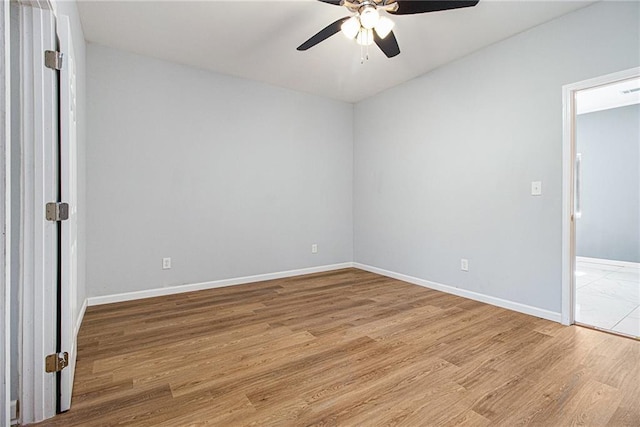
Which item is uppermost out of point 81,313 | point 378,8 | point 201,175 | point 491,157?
point 378,8

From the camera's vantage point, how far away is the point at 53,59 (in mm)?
1541

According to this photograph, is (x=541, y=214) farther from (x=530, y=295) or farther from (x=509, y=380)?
(x=509, y=380)

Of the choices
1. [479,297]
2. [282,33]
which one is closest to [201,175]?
[282,33]

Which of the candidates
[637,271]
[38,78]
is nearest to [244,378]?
[38,78]

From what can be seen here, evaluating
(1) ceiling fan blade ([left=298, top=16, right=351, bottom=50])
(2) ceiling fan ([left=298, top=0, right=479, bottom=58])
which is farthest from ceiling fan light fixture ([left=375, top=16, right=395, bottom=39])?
(1) ceiling fan blade ([left=298, top=16, right=351, bottom=50])

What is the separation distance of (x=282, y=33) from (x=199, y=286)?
288 centimetres

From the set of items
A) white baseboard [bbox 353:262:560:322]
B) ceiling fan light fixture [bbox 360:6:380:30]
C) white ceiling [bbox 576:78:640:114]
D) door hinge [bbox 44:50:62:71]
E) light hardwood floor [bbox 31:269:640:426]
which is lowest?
light hardwood floor [bbox 31:269:640:426]

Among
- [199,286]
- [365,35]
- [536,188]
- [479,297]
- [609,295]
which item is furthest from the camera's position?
[199,286]

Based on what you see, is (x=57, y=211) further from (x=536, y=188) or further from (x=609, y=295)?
(x=609, y=295)

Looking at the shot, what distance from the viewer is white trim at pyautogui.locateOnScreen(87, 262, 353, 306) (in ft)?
10.8

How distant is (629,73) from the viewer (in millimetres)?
2396

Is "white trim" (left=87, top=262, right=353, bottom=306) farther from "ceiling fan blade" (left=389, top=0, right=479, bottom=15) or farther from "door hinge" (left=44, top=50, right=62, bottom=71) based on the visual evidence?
"ceiling fan blade" (left=389, top=0, right=479, bottom=15)

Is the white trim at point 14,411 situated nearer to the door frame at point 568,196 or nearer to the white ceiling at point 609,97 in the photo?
the door frame at point 568,196

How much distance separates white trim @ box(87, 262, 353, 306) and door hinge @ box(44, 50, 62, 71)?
249 cm
